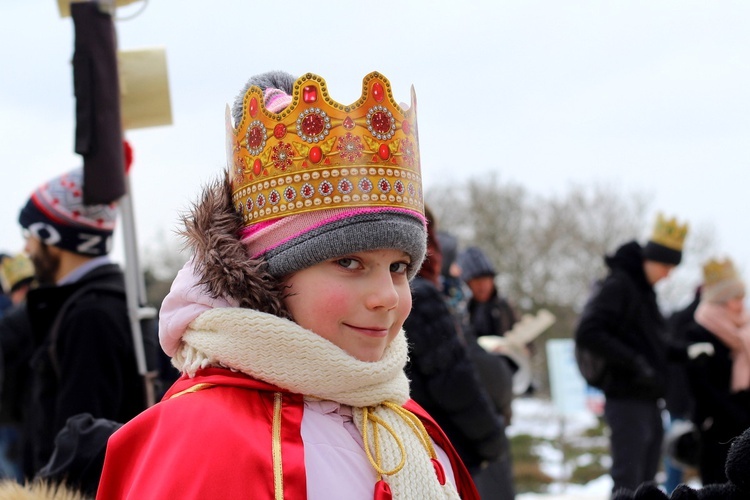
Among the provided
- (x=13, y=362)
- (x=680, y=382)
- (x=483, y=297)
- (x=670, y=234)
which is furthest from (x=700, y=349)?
(x=13, y=362)

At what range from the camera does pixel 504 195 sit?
88.0ft

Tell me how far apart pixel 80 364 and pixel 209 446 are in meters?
1.69

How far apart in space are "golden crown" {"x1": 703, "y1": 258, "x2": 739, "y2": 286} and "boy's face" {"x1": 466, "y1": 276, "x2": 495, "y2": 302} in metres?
1.76

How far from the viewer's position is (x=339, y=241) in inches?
69.5

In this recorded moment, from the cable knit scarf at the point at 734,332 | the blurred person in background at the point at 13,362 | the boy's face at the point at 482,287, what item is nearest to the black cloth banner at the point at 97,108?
the blurred person in background at the point at 13,362

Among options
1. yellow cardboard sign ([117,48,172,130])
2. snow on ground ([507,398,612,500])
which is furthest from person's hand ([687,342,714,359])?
yellow cardboard sign ([117,48,172,130])

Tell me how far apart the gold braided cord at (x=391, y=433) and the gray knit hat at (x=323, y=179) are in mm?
328

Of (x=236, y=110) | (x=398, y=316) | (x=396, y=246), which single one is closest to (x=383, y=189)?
(x=396, y=246)

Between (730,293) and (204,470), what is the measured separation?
505 centimetres

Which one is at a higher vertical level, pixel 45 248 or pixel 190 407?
pixel 45 248

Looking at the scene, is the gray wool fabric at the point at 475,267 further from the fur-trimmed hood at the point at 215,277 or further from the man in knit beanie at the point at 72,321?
the fur-trimmed hood at the point at 215,277

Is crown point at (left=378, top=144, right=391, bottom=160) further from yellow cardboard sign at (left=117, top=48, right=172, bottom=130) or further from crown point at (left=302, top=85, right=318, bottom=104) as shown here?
yellow cardboard sign at (left=117, top=48, right=172, bottom=130)

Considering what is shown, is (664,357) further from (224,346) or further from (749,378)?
(224,346)

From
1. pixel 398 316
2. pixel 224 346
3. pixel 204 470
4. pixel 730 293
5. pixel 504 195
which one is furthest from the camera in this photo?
pixel 504 195
